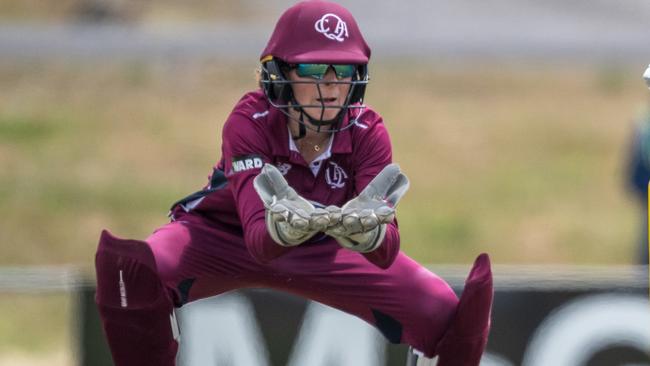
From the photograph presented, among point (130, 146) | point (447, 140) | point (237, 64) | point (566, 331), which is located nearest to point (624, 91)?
point (447, 140)

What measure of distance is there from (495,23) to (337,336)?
1525cm

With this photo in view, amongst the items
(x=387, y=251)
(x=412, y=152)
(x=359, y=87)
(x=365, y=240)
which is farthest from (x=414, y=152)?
(x=365, y=240)

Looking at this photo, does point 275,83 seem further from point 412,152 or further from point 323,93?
point 412,152

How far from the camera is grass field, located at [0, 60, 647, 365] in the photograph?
42.1ft

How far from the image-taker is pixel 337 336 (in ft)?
19.9

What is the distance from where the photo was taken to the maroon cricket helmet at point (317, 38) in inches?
185

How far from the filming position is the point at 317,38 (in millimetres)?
4711

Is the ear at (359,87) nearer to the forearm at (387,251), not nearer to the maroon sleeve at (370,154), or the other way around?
the maroon sleeve at (370,154)

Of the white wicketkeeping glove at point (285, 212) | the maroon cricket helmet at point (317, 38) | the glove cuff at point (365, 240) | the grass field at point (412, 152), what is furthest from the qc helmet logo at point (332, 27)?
the grass field at point (412, 152)

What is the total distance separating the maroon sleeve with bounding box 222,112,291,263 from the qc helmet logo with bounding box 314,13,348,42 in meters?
0.38

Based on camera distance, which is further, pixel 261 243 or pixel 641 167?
pixel 641 167

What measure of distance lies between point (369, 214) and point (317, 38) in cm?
77

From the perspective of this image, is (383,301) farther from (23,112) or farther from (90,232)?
(23,112)

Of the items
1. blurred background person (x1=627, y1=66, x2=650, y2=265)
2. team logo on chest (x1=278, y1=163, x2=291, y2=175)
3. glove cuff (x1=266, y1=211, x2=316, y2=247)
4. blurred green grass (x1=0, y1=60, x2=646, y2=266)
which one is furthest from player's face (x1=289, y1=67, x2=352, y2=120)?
blurred green grass (x1=0, y1=60, x2=646, y2=266)
